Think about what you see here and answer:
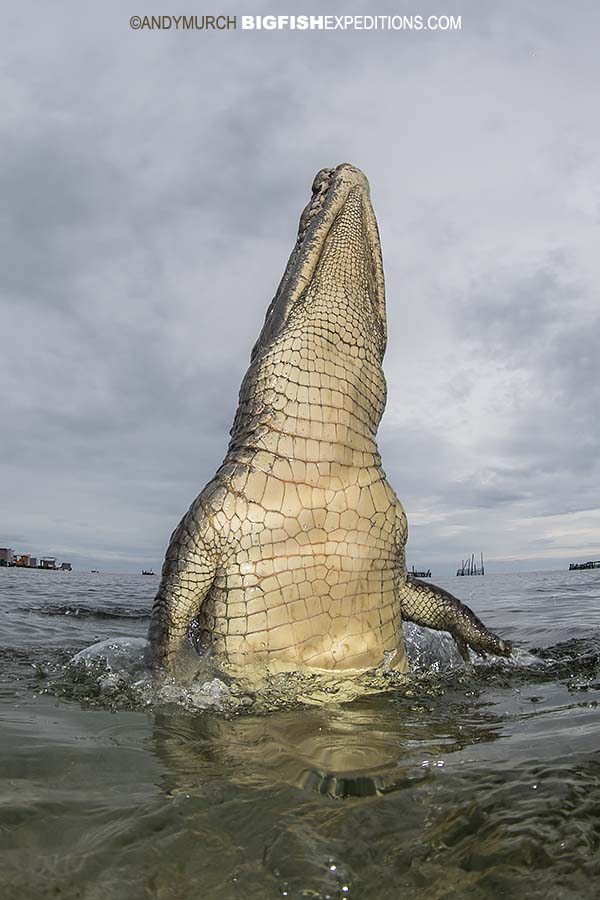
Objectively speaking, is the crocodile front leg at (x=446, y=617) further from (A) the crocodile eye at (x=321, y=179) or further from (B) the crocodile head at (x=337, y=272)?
(A) the crocodile eye at (x=321, y=179)

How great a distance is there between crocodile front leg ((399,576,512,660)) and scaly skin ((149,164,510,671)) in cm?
60

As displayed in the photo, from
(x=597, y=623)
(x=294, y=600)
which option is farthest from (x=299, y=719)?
(x=597, y=623)

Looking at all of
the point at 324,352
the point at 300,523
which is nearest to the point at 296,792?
the point at 300,523

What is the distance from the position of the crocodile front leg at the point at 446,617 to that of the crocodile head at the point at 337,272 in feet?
6.31

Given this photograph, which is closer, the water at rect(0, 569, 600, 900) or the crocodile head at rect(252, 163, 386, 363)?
the water at rect(0, 569, 600, 900)

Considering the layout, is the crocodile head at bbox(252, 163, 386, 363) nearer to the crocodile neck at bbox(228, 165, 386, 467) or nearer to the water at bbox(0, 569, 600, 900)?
the crocodile neck at bbox(228, 165, 386, 467)

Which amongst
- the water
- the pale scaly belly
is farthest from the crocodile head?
the water

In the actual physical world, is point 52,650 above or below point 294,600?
below

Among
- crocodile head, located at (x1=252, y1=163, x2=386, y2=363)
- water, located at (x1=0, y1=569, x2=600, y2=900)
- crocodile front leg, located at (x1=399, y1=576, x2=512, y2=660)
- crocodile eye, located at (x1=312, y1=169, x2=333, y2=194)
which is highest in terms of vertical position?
crocodile eye, located at (x1=312, y1=169, x2=333, y2=194)

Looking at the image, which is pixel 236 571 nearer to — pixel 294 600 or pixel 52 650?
pixel 294 600

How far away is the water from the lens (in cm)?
175

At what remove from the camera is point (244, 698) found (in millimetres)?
3758

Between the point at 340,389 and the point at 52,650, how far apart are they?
414 cm

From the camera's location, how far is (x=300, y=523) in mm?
4176
